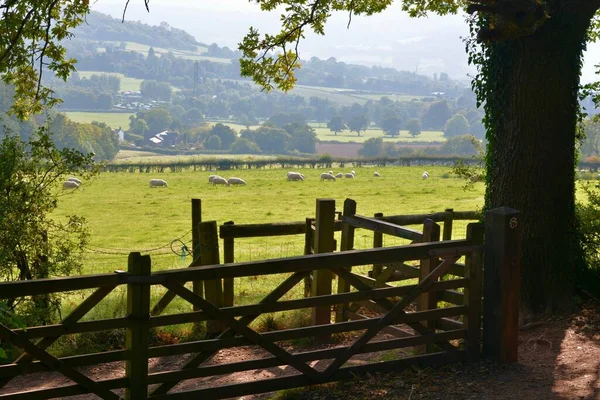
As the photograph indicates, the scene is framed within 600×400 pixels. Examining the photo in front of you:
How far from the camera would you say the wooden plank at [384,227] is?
932cm

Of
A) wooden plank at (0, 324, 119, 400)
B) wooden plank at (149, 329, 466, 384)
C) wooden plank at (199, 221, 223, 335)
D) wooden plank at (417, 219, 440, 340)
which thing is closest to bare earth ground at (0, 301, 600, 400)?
wooden plank at (149, 329, 466, 384)

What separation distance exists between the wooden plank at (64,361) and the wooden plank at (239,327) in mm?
702


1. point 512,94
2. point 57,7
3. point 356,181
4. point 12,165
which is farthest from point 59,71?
point 356,181

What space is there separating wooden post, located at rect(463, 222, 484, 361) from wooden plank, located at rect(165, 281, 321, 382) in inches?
72.0

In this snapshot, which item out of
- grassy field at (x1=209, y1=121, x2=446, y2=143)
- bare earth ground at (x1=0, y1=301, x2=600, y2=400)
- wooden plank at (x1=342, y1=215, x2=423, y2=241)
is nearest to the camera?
bare earth ground at (x1=0, y1=301, x2=600, y2=400)

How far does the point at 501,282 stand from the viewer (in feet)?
27.3

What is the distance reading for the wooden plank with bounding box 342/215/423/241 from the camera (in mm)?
9320

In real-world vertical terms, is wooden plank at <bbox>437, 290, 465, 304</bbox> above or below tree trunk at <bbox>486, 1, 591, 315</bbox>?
below

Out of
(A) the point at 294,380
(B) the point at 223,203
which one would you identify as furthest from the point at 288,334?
(B) the point at 223,203

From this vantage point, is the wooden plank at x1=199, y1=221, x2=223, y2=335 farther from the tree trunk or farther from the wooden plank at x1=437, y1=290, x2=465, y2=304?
the tree trunk

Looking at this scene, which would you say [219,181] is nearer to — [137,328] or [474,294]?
[474,294]

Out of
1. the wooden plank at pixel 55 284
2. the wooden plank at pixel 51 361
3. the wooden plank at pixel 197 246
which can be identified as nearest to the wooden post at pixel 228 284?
the wooden plank at pixel 197 246

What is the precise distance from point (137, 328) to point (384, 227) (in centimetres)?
398

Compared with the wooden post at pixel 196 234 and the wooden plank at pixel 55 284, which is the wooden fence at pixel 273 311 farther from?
the wooden post at pixel 196 234
